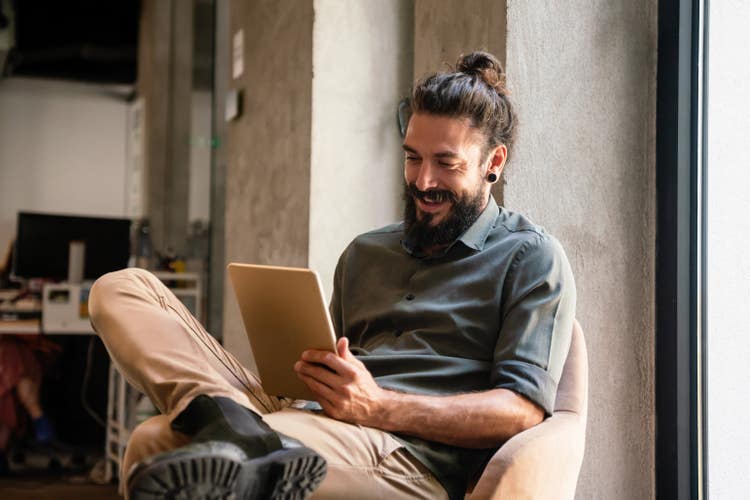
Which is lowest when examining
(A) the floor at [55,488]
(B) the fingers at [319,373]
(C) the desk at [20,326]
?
(A) the floor at [55,488]

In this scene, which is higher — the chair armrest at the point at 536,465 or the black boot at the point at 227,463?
the black boot at the point at 227,463

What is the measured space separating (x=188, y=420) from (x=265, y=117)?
80.4 inches

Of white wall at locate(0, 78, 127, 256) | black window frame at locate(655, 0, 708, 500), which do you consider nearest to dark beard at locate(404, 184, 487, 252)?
black window frame at locate(655, 0, 708, 500)

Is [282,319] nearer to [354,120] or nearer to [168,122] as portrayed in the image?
[354,120]

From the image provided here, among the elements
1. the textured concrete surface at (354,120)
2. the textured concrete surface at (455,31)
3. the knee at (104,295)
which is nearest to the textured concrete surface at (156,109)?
the textured concrete surface at (354,120)

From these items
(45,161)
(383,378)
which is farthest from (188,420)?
(45,161)

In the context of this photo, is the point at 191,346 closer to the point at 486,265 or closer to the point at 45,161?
the point at 486,265

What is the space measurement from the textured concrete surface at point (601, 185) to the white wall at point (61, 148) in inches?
274

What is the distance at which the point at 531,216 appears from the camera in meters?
2.29

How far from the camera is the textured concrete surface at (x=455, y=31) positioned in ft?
7.55

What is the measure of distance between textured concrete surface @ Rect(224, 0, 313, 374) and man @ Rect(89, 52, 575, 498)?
991 mm

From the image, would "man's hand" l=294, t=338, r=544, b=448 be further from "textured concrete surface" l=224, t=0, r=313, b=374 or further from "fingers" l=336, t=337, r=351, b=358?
"textured concrete surface" l=224, t=0, r=313, b=374

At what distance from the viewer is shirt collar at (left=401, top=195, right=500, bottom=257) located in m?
1.79
